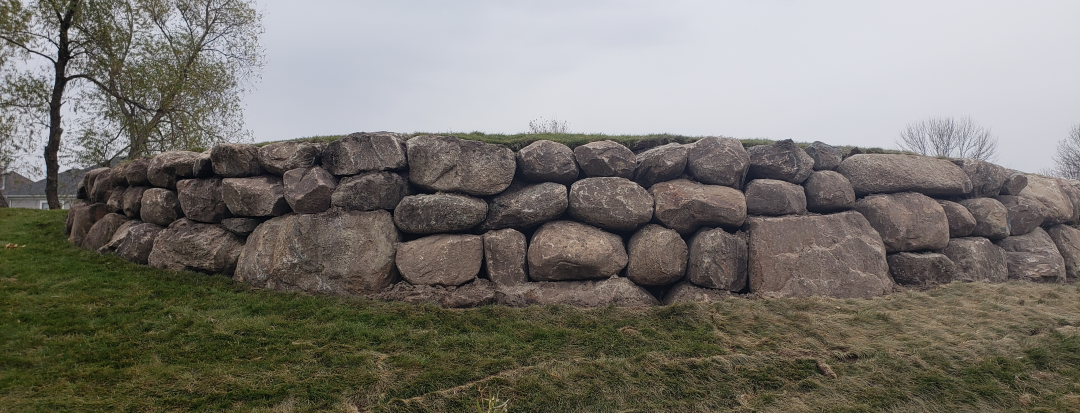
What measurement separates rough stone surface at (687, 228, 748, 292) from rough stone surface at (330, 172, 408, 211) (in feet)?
13.3

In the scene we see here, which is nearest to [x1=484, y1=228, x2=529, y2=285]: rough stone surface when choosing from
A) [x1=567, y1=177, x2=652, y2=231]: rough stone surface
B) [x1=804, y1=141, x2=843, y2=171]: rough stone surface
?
[x1=567, y1=177, x2=652, y2=231]: rough stone surface

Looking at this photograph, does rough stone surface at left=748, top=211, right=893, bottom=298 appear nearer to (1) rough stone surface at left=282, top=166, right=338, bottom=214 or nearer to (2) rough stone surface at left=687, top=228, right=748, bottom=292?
(2) rough stone surface at left=687, top=228, right=748, bottom=292

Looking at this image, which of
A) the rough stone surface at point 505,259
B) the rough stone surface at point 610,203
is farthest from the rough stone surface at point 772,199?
the rough stone surface at point 505,259

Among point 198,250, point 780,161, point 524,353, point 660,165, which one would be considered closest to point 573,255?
point 660,165

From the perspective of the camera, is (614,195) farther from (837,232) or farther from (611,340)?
(837,232)

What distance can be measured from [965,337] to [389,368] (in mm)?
5890

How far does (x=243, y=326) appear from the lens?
5750 millimetres

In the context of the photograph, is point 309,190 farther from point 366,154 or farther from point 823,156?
point 823,156

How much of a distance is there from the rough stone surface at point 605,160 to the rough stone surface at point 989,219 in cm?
565

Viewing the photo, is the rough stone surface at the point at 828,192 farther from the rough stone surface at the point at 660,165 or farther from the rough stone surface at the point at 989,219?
the rough stone surface at the point at 989,219

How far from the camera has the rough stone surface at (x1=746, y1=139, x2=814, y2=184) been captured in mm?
7762

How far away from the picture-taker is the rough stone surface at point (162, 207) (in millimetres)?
8359

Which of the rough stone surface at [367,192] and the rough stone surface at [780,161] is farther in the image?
the rough stone surface at [780,161]

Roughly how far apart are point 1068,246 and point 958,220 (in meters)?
2.64
